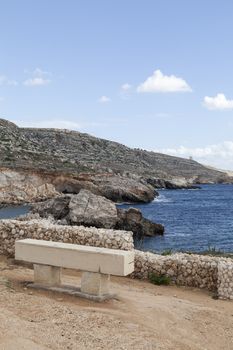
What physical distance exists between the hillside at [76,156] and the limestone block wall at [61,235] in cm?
→ 5458

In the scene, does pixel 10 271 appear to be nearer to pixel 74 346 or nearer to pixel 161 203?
pixel 74 346

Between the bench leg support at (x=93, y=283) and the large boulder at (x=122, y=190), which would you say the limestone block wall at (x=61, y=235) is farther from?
the large boulder at (x=122, y=190)

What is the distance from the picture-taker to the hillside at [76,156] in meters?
79.2

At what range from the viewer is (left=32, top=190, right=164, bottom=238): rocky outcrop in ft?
127

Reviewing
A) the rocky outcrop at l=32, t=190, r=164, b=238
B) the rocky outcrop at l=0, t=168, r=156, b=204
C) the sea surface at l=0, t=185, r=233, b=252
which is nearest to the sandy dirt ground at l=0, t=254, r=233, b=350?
the sea surface at l=0, t=185, r=233, b=252

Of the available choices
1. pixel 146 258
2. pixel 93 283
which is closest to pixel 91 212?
pixel 146 258

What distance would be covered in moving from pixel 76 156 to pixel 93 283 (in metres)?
93.3

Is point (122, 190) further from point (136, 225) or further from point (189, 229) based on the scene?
point (136, 225)

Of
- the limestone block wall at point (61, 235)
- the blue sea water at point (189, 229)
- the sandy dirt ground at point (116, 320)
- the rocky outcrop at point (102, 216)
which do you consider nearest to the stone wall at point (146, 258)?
the limestone block wall at point (61, 235)

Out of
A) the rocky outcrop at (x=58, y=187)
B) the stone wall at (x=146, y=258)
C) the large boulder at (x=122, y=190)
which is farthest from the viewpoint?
the large boulder at (x=122, y=190)

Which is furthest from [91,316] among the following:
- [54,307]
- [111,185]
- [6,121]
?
[6,121]

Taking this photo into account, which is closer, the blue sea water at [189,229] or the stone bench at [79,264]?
the stone bench at [79,264]

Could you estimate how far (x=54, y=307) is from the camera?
10203 mm

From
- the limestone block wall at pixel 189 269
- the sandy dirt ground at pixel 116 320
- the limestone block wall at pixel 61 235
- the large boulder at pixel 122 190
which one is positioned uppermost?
the large boulder at pixel 122 190
